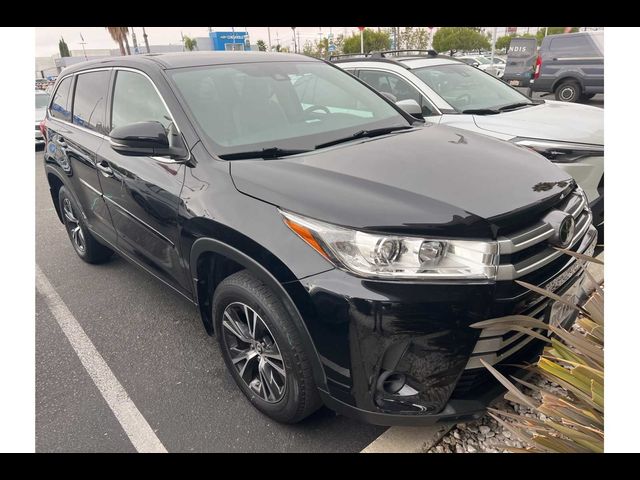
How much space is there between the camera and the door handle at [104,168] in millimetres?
3230

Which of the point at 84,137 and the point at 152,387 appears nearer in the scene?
the point at 152,387

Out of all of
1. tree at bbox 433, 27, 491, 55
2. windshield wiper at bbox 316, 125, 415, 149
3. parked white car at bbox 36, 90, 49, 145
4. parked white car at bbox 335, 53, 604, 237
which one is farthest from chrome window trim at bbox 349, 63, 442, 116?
tree at bbox 433, 27, 491, 55

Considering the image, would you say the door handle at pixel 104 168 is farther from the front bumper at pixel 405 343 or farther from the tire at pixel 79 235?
the front bumper at pixel 405 343

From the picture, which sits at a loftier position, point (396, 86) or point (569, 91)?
point (396, 86)

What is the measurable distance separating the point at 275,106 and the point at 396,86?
279 cm

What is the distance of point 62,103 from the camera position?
423 cm

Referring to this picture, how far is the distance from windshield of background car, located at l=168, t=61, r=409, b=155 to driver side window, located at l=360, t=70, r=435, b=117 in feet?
5.78

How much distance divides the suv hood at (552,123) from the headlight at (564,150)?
0.21 feet

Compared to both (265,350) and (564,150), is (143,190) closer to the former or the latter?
(265,350)

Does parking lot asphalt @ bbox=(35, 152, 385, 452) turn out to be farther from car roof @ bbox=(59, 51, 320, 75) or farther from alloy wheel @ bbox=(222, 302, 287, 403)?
car roof @ bbox=(59, 51, 320, 75)

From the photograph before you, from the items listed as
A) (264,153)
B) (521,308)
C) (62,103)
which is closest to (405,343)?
(521,308)

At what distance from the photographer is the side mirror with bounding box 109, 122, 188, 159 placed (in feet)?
8.31

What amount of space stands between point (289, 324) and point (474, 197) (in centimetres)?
97

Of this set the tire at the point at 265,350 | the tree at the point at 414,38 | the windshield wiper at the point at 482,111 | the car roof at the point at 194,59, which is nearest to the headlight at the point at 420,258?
the tire at the point at 265,350
